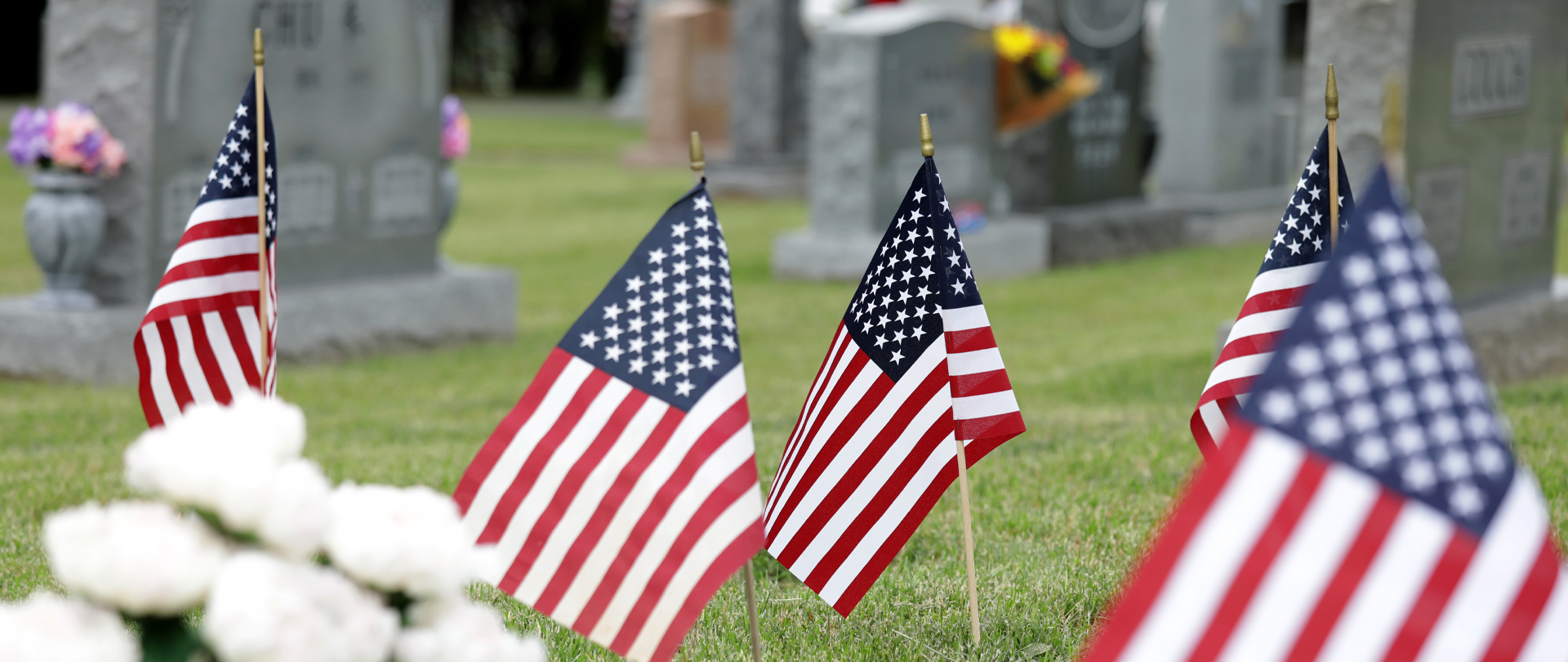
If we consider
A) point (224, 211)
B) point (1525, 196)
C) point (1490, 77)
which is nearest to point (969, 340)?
point (224, 211)

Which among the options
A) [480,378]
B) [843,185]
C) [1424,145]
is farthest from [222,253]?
[843,185]

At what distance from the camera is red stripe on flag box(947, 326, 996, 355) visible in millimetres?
3729

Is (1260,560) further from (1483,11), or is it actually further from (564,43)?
(564,43)

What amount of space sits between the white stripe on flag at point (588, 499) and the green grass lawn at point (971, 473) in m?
0.75

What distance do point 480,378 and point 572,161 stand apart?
15.2 metres

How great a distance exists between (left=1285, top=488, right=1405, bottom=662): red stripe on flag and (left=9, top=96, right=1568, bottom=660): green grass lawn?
1.76 metres

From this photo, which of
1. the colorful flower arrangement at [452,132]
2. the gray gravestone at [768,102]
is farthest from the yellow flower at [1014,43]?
the gray gravestone at [768,102]

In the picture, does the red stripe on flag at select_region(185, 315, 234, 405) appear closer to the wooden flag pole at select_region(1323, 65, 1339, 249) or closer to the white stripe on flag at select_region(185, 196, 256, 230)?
the white stripe on flag at select_region(185, 196, 256, 230)

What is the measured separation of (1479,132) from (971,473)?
3343mm

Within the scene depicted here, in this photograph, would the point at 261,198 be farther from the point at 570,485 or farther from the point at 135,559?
the point at 135,559

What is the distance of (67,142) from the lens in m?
7.39

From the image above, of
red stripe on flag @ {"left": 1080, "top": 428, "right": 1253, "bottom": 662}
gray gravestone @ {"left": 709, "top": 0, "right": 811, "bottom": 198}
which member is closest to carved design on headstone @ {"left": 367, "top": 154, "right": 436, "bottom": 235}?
red stripe on flag @ {"left": 1080, "top": 428, "right": 1253, "bottom": 662}

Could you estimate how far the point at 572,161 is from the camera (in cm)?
2316

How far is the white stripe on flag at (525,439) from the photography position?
3258 millimetres
